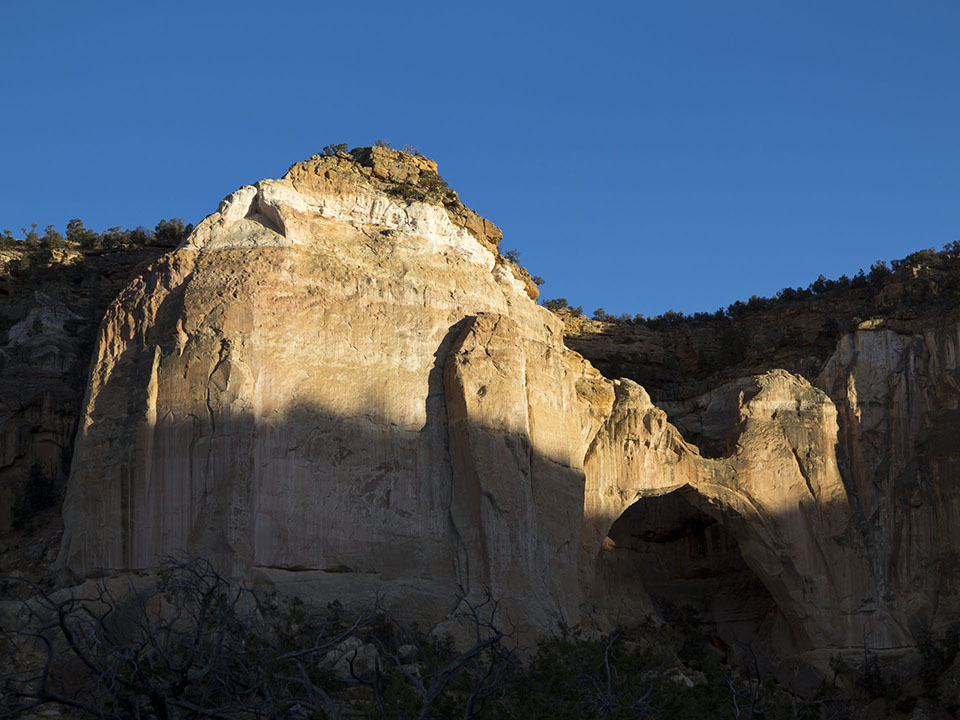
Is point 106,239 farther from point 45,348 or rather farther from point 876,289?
point 876,289

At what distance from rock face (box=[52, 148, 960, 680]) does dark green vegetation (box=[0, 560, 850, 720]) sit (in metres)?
1.31

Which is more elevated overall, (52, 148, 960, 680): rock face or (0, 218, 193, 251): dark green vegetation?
(0, 218, 193, 251): dark green vegetation

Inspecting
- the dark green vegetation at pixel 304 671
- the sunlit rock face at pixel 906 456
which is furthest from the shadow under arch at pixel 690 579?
the dark green vegetation at pixel 304 671

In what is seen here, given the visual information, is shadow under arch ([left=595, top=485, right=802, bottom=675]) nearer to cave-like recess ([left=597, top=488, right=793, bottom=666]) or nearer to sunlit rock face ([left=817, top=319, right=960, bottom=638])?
cave-like recess ([left=597, top=488, right=793, bottom=666])

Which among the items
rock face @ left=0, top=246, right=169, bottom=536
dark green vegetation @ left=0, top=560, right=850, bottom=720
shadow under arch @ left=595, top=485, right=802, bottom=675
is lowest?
dark green vegetation @ left=0, top=560, right=850, bottom=720

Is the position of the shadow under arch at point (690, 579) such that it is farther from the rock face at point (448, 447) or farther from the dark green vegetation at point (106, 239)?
the dark green vegetation at point (106, 239)

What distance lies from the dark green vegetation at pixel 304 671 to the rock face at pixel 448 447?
1.31 metres

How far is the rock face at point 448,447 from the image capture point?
21500 mm

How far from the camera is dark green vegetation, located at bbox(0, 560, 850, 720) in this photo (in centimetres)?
1244

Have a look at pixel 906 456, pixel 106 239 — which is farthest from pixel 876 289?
pixel 106 239

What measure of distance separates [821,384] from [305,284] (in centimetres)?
1176

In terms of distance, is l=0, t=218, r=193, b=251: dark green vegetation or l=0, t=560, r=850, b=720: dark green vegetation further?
l=0, t=218, r=193, b=251: dark green vegetation

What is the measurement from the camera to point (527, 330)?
84.7 ft

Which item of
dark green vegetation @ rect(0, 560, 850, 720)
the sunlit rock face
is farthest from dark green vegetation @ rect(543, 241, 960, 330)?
dark green vegetation @ rect(0, 560, 850, 720)
